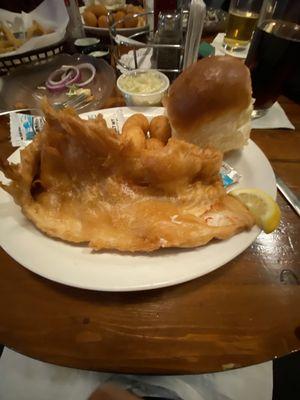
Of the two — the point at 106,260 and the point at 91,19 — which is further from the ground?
the point at 91,19

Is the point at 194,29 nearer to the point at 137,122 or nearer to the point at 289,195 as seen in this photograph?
the point at 137,122

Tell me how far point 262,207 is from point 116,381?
3.03ft

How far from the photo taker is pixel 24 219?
86 centimetres

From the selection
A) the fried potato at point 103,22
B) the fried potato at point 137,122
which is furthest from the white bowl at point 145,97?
the fried potato at point 103,22

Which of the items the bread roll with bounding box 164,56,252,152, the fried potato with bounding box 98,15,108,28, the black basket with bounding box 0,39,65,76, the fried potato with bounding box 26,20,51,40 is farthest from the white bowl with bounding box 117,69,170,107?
the fried potato with bounding box 98,15,108,28

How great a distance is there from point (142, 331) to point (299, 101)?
1363 mm

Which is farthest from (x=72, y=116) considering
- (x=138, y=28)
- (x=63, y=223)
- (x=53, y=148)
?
(x=138, y=28)

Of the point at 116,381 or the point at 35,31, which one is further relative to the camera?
the point at 35,31

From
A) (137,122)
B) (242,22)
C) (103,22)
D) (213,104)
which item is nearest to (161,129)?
(137,122)

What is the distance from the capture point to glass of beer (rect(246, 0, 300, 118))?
118cm

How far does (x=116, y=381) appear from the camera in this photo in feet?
3.75

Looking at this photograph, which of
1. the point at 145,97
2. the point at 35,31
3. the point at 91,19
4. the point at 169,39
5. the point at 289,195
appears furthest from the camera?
the point at 91,19

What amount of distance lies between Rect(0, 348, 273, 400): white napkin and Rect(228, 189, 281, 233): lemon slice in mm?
721

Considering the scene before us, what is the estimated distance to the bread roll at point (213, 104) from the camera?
0.94 m
